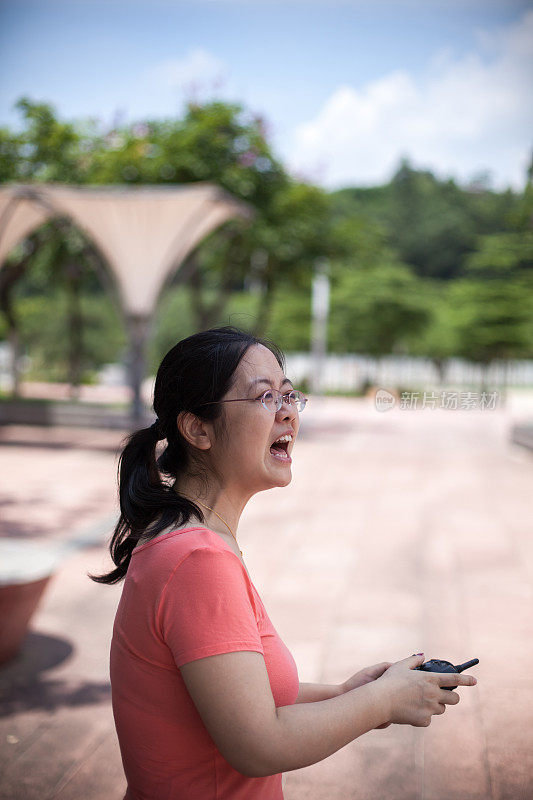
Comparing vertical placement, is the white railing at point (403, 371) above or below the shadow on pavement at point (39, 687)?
below

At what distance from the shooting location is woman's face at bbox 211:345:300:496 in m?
1.33

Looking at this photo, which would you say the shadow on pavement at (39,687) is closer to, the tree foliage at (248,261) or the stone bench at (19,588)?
the stone bench at (19,588)

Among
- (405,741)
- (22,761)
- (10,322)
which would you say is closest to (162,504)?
(22,761)

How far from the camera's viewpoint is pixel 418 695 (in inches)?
49.9

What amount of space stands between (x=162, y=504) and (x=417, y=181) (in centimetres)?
5698

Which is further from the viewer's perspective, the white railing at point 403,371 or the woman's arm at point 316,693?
the white railing at point 403,371

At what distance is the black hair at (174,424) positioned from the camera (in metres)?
1.33

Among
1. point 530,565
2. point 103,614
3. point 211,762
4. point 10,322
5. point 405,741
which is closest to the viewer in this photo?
point 211,762

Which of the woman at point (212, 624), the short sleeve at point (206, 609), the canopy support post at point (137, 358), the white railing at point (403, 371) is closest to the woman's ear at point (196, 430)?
the woman at point (212, 624)

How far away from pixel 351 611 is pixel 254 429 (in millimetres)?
3433

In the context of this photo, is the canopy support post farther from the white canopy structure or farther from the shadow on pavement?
the shadow on pavement

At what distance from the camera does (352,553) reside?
19.4 ft

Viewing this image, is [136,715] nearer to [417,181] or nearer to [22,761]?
[22,761]

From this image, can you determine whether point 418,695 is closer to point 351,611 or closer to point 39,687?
point 39,687
